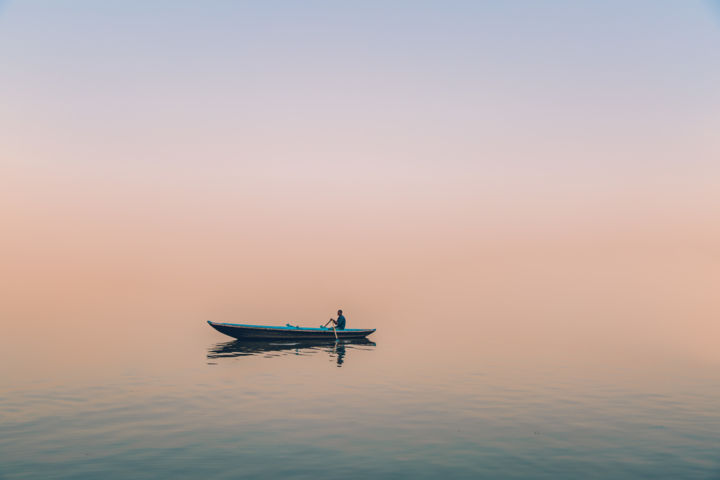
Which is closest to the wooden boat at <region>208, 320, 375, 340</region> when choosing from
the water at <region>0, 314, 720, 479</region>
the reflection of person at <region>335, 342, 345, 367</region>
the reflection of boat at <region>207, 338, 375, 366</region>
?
the reflection of boat at <region>207, 338, 375, 366</region>

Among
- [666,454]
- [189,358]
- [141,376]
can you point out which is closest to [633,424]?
[666,454]

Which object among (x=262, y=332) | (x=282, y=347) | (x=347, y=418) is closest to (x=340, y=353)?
(x=282, y=347)

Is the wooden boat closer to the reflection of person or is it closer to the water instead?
the reflection of person

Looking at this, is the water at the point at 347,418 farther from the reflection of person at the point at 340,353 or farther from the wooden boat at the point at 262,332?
the wooden boat at the point at 262,332

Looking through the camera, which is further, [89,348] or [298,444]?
[89,348]

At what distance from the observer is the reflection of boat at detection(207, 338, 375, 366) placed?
1780 inches

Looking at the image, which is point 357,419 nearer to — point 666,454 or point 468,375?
point 666,454

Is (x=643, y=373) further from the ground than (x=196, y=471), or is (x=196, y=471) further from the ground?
(x=643, y=373)

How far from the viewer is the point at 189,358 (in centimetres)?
4372

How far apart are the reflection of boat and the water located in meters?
1.09

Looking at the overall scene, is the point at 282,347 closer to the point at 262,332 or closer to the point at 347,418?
the point at 262,332

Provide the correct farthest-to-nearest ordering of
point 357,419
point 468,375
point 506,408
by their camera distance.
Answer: point 468,375 < point 506,408 < point 357,419

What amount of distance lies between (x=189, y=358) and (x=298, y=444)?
27.5m

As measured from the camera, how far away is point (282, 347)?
162 ft
